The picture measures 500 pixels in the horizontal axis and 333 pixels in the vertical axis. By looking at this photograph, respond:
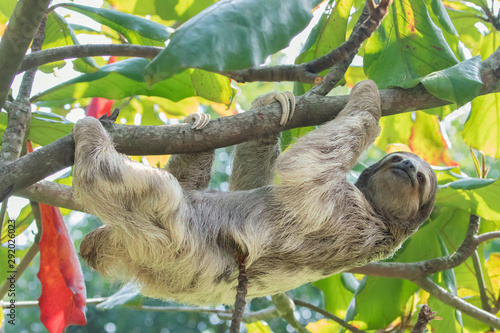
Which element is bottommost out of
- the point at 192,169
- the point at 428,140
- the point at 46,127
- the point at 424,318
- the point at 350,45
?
the point at 424,318

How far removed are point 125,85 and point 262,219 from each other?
1633mm

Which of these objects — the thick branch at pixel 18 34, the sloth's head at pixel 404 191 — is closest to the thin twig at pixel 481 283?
the sloth's head at pixel 404 191

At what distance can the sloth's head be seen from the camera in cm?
441

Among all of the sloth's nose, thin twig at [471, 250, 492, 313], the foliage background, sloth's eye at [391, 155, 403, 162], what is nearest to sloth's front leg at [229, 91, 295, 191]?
the foliage background

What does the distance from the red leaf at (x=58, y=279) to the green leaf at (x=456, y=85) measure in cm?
320

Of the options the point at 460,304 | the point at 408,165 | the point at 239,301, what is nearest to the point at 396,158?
the point at 408,165

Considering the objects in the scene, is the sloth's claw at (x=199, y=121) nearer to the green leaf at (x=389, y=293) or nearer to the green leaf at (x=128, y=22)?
the green leaf at (x=128, y=22)

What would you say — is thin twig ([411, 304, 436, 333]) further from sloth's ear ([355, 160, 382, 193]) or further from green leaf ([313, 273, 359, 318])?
green leaf ([313, 273, 359, 318])

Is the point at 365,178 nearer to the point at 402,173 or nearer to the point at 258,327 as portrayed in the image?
the point at 402,173

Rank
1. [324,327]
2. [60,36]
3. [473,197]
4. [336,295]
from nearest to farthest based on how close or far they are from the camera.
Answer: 1. [473,197]
2. [60,36]
3. [336,295]
4. [324,327]

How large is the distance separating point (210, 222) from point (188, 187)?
1.94ft

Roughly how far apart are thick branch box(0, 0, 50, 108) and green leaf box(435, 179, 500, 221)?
Answer: 3.63m

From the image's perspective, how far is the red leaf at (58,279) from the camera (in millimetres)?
4203

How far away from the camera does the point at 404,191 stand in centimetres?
439
